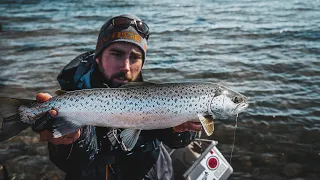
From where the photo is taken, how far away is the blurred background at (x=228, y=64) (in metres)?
6.40

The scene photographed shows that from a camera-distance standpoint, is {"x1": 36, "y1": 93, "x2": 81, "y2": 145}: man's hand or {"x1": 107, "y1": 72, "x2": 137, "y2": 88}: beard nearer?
{"x1": 36, "y1": 93, "x2": 81, "y2": 145}: man's hand

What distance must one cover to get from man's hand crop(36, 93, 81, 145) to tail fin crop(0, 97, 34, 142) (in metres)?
0.17

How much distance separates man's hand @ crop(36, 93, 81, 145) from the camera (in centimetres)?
329

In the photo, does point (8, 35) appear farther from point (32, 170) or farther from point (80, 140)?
point (80, 140)

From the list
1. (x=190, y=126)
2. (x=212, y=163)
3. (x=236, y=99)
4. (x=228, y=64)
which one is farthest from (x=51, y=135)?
(x=228, y=64)

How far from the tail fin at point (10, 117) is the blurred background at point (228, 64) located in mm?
2748

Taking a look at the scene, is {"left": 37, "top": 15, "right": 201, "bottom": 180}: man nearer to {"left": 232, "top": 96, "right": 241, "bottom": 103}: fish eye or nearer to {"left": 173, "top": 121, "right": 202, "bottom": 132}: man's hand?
{"left": 173, "top": 121, "right": 202, "bottom": 132}: man's hand

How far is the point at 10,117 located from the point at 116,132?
3.97 feet

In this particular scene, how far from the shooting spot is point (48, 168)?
20.2ft

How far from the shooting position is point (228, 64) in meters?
11.4

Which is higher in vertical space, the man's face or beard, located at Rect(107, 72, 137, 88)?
the man's face

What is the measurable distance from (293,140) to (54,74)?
24.2 ft

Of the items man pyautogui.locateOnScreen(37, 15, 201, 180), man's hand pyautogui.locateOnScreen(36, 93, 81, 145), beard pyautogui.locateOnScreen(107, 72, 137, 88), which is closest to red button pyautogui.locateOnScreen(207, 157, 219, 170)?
man pyautogui.locateOnScreen(37, 15, 201, 180)

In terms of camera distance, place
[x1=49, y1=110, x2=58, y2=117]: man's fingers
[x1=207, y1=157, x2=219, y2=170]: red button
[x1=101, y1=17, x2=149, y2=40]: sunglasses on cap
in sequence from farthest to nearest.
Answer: [x1=207, y1=157, x2=219, y2=170]: red button < [x1=101, y1=17, x2=149, y2=40]: sunglasses on cap < [x1=49, y1=110, x2=58, y2=117]: man's fingers
